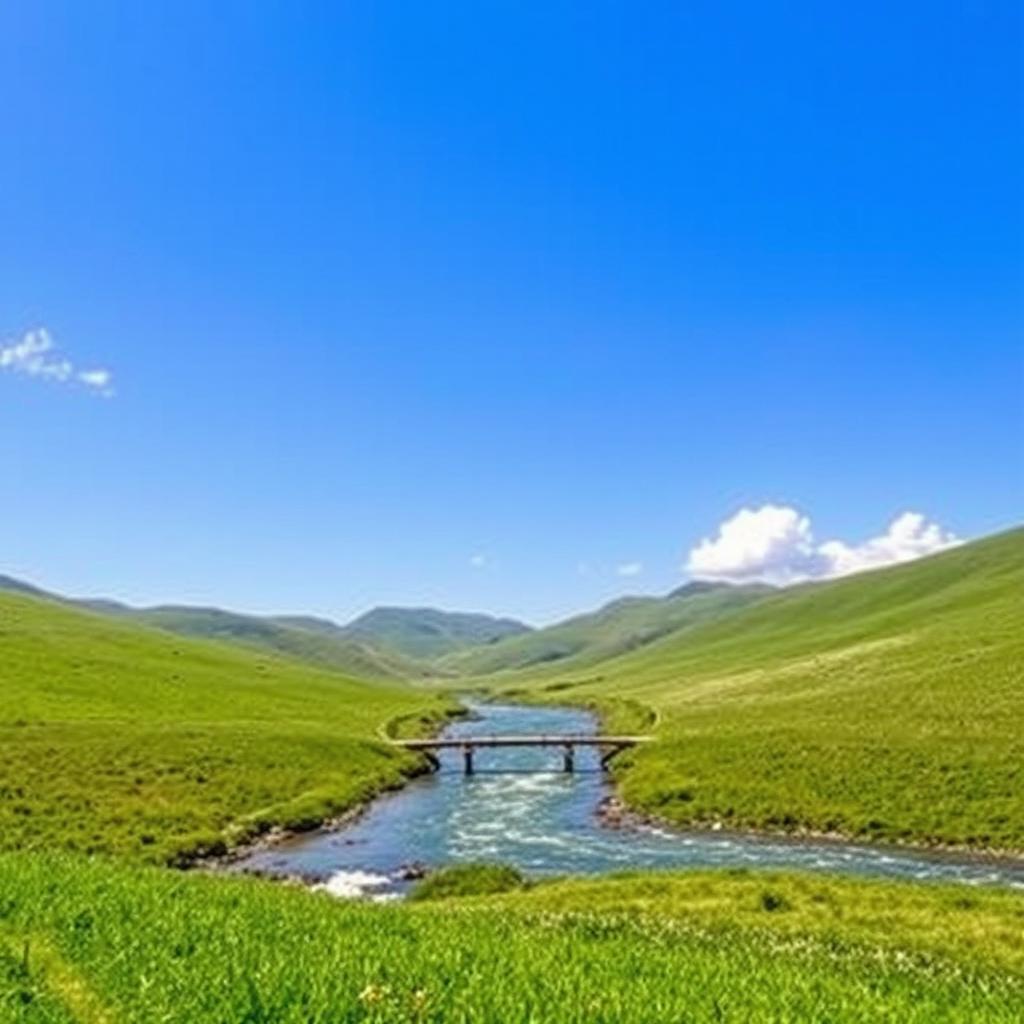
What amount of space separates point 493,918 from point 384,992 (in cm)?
1478

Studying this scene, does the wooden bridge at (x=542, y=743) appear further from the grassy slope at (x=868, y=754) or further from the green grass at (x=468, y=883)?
the green grass at (x=468, y=883)

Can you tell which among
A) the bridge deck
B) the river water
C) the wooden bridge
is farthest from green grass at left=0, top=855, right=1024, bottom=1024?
the bridge deck

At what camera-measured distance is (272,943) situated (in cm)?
1638

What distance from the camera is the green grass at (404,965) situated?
38.4ft

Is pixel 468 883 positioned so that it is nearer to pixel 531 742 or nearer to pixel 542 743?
pixel 542 743

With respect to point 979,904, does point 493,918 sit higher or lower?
higher

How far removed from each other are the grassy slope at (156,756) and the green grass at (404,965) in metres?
29.2

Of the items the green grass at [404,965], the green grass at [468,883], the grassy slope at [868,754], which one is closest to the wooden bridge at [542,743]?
the grassy slope at [868,754]

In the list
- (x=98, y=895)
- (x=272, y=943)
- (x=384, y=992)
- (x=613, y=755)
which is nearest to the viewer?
(x=384, y=992)

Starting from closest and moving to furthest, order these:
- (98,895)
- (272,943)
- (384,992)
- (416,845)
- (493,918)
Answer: (384,992) < (272,943) < (98,895) < (493,918) < (416,845)

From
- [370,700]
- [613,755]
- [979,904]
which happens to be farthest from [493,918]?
[370,700]

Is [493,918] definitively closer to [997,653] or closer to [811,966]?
[811,966]

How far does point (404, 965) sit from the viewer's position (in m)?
14.4

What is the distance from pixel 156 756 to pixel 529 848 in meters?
30.3
